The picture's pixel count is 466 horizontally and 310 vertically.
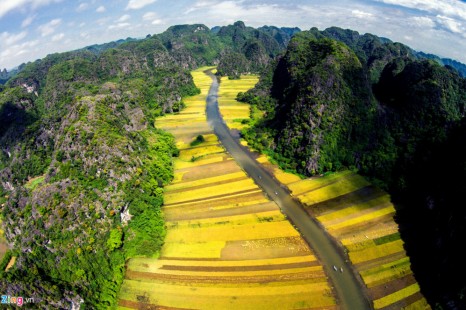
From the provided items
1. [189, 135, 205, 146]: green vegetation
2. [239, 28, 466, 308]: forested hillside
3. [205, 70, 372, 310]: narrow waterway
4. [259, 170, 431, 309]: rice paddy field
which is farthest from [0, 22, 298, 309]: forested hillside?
[239, 28, 466, 308]: forested hillside

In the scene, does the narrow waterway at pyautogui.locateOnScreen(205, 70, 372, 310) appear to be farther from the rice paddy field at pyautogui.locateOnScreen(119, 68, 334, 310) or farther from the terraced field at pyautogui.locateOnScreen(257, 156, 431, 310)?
the rice paddy field at pyautogui.locateOnScreen(119, 68, 334, 310)

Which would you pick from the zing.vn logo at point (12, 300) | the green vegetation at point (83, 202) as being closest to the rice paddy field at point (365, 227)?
the green vegetation at point (83, 202)

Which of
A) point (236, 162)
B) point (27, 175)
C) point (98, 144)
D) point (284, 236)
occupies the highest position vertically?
point (98, 144)

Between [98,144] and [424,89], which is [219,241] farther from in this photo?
[424,89]

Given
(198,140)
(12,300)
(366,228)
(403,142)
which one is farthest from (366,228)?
(12,300)

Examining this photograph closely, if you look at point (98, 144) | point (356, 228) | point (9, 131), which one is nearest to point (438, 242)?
point (356, 228)

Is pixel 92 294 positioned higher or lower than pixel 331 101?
lower

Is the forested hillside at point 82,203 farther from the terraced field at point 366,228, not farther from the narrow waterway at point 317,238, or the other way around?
the terraced field at point 366,228
